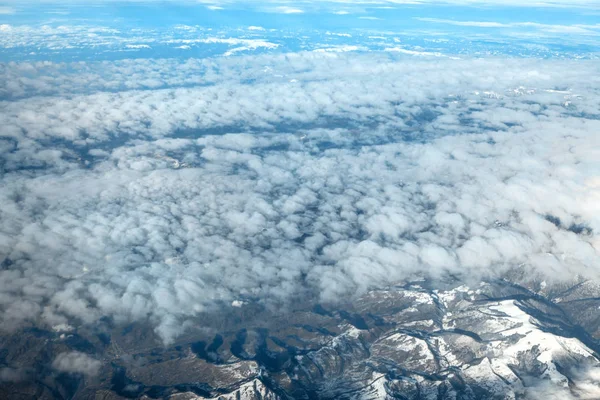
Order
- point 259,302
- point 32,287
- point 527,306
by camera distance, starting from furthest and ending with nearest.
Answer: point 527,306
point 259,302
point 32,287

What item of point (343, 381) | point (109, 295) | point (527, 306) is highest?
point (109, 295)

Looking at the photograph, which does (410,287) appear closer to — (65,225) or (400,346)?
(400,346)

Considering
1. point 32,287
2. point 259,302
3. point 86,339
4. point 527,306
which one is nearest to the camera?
point 32,287

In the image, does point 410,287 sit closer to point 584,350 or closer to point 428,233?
point 428,233

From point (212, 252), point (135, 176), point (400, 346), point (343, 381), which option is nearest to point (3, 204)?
point (135, 176)

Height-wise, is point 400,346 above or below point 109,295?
below

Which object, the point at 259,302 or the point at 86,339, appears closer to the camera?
the point at 86,339
